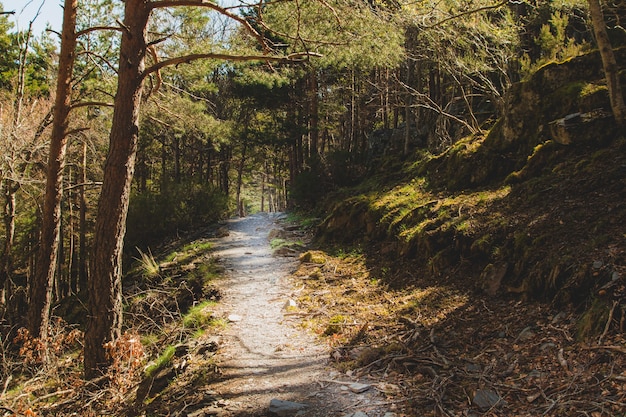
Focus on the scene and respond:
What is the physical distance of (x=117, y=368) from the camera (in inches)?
187

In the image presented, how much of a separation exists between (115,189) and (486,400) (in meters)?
4.21

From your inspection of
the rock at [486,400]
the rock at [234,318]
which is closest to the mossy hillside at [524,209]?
the rock at [486,400]

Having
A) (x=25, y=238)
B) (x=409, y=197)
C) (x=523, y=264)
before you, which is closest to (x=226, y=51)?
(x=409, y=197)

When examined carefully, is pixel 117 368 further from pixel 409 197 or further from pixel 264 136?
pixel 264 136

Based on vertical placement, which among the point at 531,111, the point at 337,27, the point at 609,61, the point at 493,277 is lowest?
the point at 493,277

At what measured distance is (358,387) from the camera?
3584 millimetres

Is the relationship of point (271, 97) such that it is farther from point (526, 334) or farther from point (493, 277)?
point (526, 334)

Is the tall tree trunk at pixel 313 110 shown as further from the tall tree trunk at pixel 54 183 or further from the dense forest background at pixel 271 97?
the tall tree trunk at pixel 54 183

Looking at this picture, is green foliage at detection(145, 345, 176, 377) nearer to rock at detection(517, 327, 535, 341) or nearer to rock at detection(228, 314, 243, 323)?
rock at detection(228, 314, 243, 323)

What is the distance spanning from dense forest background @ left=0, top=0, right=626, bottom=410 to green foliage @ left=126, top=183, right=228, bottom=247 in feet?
0.16

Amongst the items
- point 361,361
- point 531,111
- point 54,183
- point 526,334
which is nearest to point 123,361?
point 361,361

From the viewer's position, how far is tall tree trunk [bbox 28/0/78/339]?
6.57 m

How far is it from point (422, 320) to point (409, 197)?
415 centimetres

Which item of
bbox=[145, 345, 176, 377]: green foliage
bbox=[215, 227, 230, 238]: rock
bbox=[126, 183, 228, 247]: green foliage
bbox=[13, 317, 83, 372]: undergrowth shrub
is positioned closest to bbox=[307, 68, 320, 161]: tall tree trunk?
bbox=[126, 183, 228, 247]: green foliage
